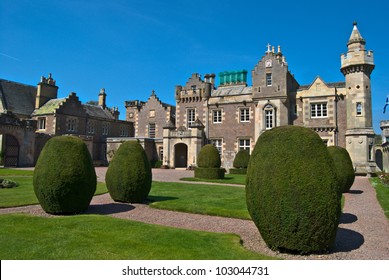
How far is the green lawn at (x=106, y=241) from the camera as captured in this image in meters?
6.32

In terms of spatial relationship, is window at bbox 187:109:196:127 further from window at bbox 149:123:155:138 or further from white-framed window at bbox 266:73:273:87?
white-framed window at bbox 266:73:273:87

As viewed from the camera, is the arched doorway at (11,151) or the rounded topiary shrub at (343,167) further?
the arched doorway at (11,151)

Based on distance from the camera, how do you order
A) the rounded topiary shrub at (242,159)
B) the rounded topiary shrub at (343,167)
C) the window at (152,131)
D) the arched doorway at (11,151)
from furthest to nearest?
the window at (152,131) → the arched doorway at (11,151) → the rounded topiary shrub at (242,159) → the rounded topiary shrub at (343,167)

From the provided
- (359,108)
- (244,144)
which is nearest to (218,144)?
(244,144)

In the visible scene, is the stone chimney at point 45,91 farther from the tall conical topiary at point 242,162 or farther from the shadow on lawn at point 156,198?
the shadow on lawn at point 156,198

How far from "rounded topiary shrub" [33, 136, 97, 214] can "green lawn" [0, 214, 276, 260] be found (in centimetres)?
96

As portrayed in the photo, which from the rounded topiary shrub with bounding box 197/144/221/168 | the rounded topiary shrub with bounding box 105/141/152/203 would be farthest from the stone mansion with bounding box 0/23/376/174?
the rounded topiary shrub with bounding box 105/141/152/203

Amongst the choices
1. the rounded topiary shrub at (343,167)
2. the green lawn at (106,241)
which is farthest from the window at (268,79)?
the green lawn at (106,241)

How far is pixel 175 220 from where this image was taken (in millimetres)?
10422

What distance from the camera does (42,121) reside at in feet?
137

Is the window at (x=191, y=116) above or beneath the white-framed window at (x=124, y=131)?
above

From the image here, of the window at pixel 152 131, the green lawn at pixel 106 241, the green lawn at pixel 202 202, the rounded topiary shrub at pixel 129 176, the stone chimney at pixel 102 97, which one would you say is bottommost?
the green lawn at pixel 106 241

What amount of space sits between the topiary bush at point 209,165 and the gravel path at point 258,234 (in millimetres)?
11292

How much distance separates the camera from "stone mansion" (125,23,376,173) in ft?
101
